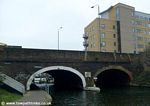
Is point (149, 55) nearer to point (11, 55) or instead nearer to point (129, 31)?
point (11, 55)

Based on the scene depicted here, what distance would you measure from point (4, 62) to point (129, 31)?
53.7 meters

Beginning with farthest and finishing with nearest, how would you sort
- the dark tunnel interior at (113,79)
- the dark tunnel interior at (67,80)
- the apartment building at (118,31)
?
the apartment building at (118,31)
the dark tunnel interior at (113,79)
the dark tunnel interior at (67,80)

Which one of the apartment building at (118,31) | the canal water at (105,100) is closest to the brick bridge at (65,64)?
the canal water at (105,100)

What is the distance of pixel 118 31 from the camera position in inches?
3268

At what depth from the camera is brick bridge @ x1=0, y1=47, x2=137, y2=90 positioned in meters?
39.1

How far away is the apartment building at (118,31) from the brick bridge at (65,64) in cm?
2530

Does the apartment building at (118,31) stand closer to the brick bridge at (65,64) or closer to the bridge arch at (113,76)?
the bridge arch at (113,76)

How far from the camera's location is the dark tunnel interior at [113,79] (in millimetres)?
53197

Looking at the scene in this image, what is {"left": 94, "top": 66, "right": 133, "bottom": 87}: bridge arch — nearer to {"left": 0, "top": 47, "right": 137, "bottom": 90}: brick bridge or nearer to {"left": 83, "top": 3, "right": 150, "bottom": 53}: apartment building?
{"left": 0, "top": 47, "right": 137, "bottom": 90}: brick bridge

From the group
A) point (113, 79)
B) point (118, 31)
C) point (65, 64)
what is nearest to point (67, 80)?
point (113, 79)

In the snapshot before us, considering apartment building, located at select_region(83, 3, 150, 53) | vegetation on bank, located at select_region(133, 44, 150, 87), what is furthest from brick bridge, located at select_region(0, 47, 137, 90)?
apartment building, located at select_region(83, 3, 150, 53)

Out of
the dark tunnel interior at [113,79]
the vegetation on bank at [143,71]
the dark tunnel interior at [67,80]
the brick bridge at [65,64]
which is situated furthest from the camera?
the dark tunnel interior at [113,79]

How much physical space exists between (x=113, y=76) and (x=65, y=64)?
733 inches

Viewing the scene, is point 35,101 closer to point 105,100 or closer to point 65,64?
point 105,100
